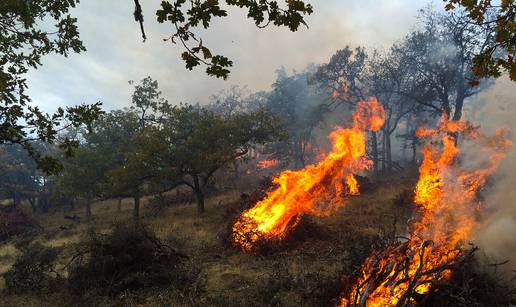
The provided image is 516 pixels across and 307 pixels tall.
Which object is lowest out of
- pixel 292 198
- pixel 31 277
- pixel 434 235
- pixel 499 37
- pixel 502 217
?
pixel 31 277

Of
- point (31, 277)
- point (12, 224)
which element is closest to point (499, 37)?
point (31, 277)

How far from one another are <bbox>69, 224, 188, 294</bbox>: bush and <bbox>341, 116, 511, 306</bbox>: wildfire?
18.5 feet

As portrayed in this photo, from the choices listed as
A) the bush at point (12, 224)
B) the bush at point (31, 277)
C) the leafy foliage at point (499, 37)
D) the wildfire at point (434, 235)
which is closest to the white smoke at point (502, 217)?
the wildfire at point (434, 235)

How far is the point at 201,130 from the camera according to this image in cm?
A: 2275

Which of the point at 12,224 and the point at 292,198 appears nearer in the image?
the point at 292,198

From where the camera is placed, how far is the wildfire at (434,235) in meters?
7.64

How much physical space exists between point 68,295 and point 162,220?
12712 millimetres

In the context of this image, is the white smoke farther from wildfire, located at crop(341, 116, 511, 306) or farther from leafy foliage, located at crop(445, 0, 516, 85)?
leafy foliage, located at crop(445, 0, 516, 85)

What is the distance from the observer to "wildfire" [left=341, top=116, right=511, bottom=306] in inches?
301

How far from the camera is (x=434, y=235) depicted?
9953 mm

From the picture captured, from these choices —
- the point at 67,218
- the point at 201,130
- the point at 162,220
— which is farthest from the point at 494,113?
the point at 67,218

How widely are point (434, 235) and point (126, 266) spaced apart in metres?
9.40

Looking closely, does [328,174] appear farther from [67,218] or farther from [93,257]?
[67,218]

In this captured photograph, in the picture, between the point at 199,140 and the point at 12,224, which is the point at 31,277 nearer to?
the point at 199,140
